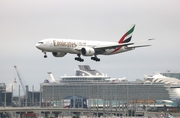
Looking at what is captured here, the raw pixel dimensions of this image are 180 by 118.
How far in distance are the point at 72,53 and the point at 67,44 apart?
236 cm

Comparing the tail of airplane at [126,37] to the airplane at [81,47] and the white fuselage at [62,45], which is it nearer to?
the airplane at [81,47]

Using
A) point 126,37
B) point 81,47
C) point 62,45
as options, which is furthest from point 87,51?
point 126,37

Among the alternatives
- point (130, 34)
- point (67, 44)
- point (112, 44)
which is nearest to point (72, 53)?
point (67, 44)

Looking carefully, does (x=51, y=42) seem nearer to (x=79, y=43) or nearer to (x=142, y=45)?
(x=79, y=43)

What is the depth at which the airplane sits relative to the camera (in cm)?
11075

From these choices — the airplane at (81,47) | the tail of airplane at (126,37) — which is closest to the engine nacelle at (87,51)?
the airplane at (81,47)

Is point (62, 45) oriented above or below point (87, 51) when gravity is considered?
above

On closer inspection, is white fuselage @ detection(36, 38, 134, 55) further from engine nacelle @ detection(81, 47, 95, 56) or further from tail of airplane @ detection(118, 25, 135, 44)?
tail of airplane @ detection(118, 25, 135, 44)

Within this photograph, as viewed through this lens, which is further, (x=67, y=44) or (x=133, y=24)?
(x=133, y=24)

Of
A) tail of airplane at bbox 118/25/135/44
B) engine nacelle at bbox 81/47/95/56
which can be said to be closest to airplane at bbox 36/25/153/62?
engine nacelle at bbox 81/47/95/56

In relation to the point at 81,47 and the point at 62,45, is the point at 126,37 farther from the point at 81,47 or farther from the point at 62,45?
the point at 62,45

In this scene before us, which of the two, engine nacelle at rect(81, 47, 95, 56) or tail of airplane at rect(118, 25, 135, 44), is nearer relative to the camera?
engine nacelle at rect(81, 47, 95, 56)

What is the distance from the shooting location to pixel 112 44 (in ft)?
395

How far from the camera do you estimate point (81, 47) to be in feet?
377
